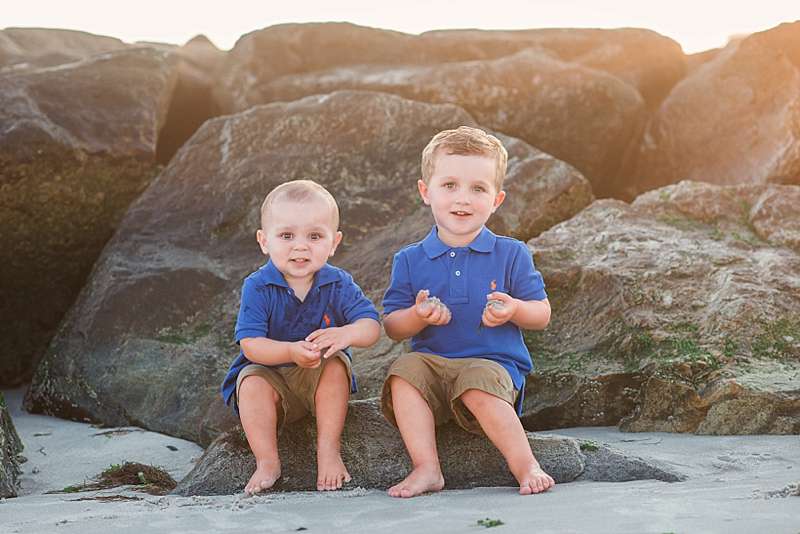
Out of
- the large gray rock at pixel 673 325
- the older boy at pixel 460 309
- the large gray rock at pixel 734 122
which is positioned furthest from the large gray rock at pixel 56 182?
the large gray rock at pixel 734 122

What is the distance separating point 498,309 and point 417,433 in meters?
0.52

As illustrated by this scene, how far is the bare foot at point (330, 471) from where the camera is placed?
3.55 m

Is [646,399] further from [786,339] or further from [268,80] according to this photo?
[268,80]

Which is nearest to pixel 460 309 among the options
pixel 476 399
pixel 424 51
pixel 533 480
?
pixel 476 399

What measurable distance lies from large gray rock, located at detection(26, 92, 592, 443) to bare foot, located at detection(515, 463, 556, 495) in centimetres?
193

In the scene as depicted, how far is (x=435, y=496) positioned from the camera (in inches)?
131

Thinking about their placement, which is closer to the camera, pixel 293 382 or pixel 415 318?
pixel 415 318

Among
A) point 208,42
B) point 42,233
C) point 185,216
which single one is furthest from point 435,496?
point 208,42

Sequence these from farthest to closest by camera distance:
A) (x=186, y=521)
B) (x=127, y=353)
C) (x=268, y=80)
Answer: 1. (x=268, y=80)
2. (x=127, y=353)
3. (x=186, y=521)

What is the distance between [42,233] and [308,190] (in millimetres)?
3791

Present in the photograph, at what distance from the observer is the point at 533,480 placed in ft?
10.8

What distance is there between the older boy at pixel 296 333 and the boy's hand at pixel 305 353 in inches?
0.4

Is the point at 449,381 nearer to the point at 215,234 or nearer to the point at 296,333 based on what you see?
the point at 296,333

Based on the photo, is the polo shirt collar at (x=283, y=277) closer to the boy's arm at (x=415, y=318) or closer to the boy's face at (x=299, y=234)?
the boy's face at (x=299, y=234)
